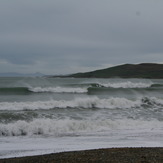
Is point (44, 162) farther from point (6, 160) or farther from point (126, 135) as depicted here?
point (126, 135)

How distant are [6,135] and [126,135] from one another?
5.09 m

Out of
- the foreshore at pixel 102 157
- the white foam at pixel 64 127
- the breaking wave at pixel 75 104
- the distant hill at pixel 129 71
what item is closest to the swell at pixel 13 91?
the breaking wave at pixel 75 104

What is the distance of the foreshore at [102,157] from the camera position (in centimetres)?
551

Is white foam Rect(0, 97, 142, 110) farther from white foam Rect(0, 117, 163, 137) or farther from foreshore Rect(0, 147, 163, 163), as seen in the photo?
foreshore Rect(0, 147, 163, 163)

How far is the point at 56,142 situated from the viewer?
8039 mm

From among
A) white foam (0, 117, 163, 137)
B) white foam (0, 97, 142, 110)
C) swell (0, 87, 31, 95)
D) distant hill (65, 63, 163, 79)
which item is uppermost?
distant hill (65, 63, 163, 79)

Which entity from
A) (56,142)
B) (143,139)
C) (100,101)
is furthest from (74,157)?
(100,101)

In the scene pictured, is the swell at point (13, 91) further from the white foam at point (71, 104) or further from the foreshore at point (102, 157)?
the foreshore at point (102, 157)

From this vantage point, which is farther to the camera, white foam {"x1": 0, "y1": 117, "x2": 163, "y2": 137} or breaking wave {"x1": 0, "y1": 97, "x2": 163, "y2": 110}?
breaking wave {"x1": 0, "y1": 97, "x2": 163, "y2": 110}

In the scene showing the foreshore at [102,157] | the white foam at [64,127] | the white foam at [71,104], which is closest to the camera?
the foreshore at [102,157]

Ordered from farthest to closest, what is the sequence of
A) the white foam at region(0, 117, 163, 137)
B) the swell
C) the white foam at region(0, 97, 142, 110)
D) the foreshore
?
1. the swell
2. the white foam at region(0, 97, 142, 110)
3. the white foam at region(0, 117, 163, 137)
4. the foreshore

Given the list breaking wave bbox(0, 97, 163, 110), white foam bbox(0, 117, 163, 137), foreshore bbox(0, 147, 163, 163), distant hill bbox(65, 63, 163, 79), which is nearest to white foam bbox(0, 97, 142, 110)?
breaking wave bbox(0, 97, 163, 110)

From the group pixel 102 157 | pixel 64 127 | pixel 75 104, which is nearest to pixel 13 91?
pixel 75 104

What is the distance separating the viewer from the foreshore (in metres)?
5.51
